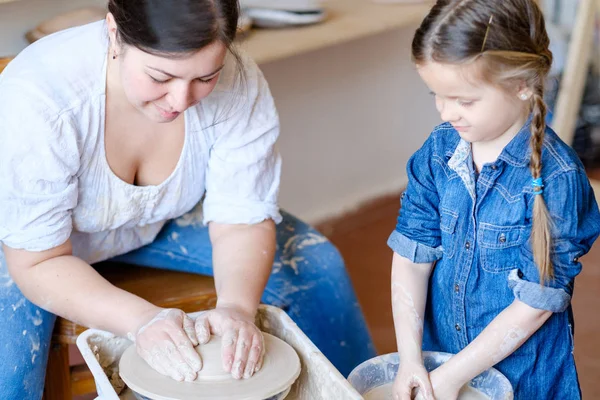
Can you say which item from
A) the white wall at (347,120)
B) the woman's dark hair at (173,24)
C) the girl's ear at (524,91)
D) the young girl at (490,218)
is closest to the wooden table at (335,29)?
the white wall at (347,120)

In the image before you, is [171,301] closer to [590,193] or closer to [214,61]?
[214,61]

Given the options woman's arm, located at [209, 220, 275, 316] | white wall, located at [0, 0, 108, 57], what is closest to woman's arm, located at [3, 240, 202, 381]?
woman's arm, located at [209, 220, 275, 316]

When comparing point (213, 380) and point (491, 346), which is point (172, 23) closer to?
→ point (213, 380)

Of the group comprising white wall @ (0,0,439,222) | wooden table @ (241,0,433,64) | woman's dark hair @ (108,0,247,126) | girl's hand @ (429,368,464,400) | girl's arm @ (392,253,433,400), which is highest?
woman's dark hair @ (108,0,247,126)

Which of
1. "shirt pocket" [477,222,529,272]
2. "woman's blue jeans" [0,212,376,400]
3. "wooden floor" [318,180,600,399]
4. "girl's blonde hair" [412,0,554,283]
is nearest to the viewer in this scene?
"girl's blonde hair" [412,0,554,283]

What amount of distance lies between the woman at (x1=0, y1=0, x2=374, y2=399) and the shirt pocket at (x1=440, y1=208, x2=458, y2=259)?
0.99 ft

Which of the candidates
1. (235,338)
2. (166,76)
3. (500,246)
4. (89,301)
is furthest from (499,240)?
(89,301)

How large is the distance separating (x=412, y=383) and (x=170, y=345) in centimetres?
33

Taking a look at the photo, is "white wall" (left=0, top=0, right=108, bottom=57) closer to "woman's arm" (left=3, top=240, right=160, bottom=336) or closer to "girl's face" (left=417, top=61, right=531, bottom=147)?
"woman's arm" (left=3, top=240, right=160, bottom=336)

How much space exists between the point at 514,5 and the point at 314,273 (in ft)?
2.14

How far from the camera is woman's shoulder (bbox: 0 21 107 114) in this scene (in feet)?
4.09

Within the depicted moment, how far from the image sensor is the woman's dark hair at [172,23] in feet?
3.66

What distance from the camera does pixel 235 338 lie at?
115cm

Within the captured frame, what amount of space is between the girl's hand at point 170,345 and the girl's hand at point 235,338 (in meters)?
0.02
